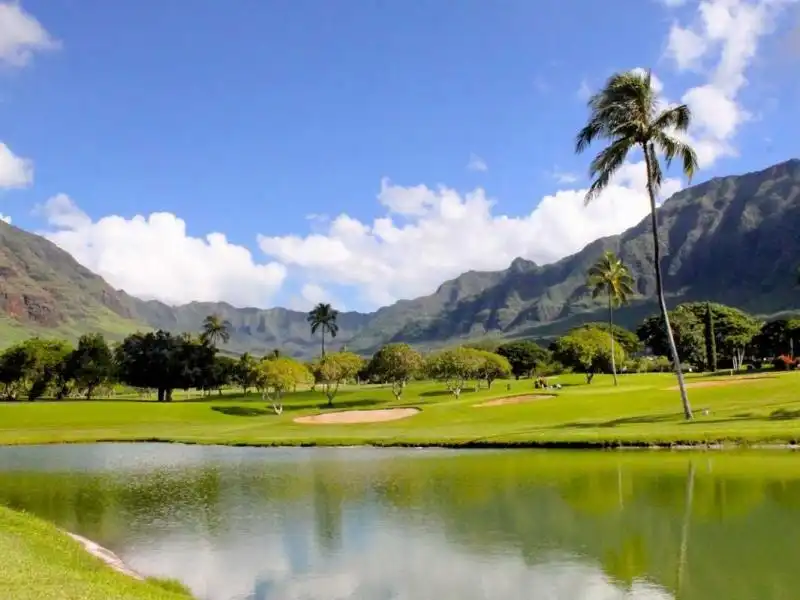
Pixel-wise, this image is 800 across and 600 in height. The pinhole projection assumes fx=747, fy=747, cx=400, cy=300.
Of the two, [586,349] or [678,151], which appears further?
[586,349]

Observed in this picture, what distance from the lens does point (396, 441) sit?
55.8 m

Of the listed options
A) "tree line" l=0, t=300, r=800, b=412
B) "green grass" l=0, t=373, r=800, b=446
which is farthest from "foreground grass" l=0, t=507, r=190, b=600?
"tree line" l=0, t=300, r=800, b=412

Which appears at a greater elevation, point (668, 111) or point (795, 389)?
point (668, 111)

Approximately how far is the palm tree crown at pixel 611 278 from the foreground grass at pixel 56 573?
87970mm

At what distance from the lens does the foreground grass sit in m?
14.4

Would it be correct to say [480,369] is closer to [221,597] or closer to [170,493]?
[170,493]

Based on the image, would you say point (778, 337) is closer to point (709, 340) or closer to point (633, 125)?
point (709, 340)

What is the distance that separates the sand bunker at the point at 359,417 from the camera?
80.6 m

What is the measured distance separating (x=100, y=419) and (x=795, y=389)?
268 feet

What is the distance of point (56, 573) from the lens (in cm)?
1650

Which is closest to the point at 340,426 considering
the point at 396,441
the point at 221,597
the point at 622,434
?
the point at 396,441

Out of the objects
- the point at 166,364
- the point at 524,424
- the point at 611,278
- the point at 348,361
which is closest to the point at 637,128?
the point at 524,424

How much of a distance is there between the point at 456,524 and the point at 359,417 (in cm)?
5948

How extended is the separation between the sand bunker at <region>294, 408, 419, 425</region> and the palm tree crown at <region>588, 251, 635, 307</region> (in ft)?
114
